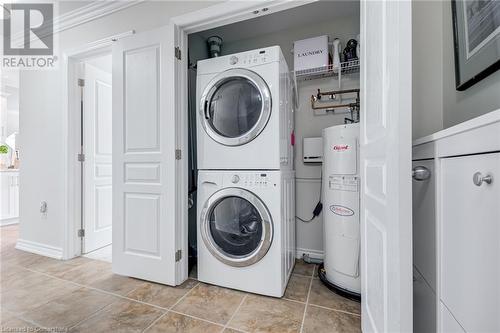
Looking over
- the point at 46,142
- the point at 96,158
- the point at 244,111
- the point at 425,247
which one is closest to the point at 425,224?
the point at 425,247

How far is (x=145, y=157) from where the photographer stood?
1813 millimetres

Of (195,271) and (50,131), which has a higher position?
(50,131)

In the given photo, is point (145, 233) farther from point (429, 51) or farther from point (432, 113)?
point (429, 51)

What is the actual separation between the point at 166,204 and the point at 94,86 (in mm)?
1757

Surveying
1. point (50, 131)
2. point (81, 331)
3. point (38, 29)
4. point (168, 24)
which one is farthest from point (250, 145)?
point (38, 29)

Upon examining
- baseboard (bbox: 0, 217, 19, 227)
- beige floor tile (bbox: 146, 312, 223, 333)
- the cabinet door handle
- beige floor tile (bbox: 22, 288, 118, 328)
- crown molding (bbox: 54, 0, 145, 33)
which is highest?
crown molding (bbox: 54, 0, 145, 33)

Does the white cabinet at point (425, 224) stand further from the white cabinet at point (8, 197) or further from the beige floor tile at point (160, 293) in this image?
the white cabinet at point (8, 197)

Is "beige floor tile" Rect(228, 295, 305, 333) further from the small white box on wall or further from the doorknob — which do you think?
the small white box on wall

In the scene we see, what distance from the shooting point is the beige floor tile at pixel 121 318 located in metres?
1.28

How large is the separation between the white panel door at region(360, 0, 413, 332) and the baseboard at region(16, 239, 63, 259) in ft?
9.19

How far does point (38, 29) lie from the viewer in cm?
249

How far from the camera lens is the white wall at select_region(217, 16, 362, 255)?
7.15 ft

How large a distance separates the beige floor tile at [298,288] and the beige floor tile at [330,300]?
0.05 meters

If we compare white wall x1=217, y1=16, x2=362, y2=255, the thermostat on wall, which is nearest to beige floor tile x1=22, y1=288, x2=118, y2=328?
white wall x1=217, y1=16, x2=362, y2=255
